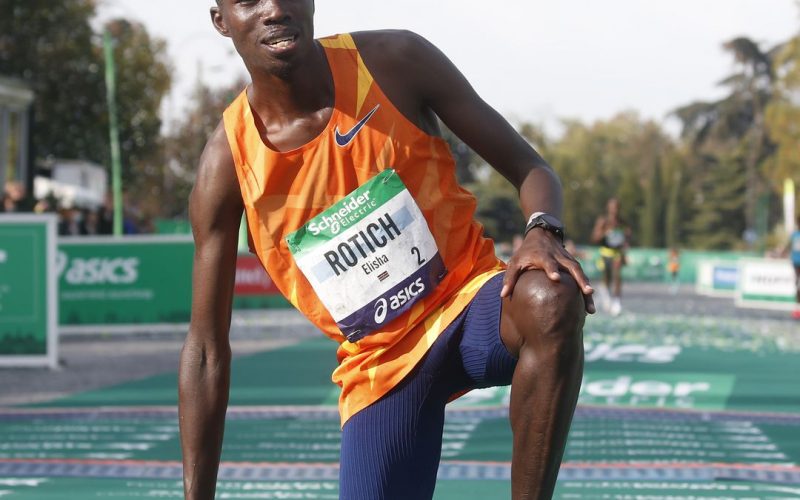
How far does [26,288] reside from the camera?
41.8 ft

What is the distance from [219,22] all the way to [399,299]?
32.9 inches

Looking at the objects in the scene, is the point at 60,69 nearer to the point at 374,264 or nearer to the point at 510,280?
the point at 374,264

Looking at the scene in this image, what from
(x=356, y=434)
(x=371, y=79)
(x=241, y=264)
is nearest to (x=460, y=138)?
(x=371, y=79)

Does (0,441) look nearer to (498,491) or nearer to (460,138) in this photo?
(498,491)

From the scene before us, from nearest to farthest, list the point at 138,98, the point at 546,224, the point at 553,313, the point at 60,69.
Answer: the point at 553,313 < the point at 546,224 < the point at 60,69 < the point at 138,98

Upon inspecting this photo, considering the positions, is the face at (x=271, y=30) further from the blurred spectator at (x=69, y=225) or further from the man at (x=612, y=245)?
the man at (x=612, y=245)

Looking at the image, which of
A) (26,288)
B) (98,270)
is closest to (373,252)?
(26,288)

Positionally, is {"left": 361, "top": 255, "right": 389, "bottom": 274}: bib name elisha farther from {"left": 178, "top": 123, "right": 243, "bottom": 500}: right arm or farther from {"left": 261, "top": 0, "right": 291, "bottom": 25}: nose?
{"left": 261, "top": 0, "right": 291, "bottom": 25}: nose

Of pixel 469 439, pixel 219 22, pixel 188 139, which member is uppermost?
pixel 219 22

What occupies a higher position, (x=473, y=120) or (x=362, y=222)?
(x=473, y=120)

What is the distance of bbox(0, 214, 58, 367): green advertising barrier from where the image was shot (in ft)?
41.6

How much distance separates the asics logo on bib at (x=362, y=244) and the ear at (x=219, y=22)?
0.60 meters

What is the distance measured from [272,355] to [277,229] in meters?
11.3

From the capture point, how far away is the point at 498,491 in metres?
6.12
